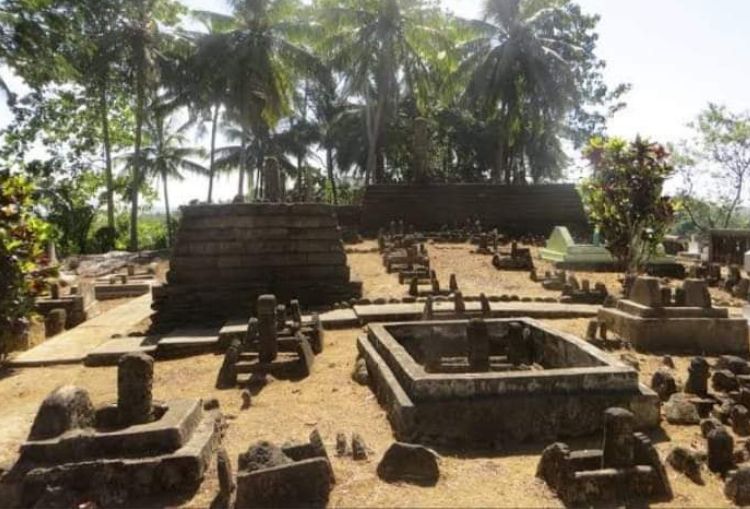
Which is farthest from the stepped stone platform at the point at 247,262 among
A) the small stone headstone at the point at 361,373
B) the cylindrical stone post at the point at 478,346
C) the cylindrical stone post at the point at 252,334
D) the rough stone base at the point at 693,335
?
the rough stone base at the point at 693,335

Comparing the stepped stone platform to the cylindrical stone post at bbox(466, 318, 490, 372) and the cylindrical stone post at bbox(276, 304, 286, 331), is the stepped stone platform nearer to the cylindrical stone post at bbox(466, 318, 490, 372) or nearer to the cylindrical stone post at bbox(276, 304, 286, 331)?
the cylindrical stone post at bbox(276, 304, 286, 331)

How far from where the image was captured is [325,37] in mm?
28141

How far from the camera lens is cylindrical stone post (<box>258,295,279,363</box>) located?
7.10 metres

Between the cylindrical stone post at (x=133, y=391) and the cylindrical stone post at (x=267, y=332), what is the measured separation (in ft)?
8.54

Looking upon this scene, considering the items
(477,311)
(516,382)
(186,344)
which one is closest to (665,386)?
(516,382)

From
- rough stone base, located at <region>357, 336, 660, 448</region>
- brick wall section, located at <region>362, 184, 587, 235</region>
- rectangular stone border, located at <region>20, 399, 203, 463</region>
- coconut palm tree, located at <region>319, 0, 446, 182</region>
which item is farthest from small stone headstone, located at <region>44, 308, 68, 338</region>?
coconut palm tree, located at <region>319, 0, 446, 182</region>

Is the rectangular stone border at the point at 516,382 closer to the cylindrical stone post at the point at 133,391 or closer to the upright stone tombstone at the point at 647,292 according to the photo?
the cylindrical stone post at the point at 133,391

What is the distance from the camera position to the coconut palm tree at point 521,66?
1147 inches

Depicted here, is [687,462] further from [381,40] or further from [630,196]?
[381,40]

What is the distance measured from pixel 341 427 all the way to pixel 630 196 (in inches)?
381

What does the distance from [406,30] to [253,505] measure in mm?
28038

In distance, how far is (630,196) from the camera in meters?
12.4

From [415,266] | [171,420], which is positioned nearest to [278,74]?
[415,266]

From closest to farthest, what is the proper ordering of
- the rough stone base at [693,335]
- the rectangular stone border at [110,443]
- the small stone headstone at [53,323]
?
1. the rectangular stone border at [110,443]
2. the rough stone base at [693,335]
3. the small stone headstone at [53,323]
